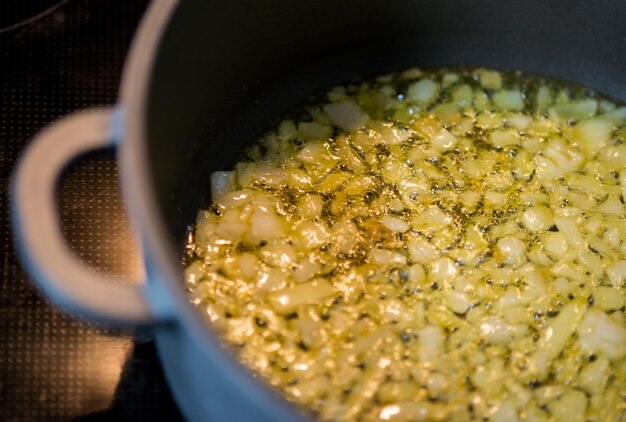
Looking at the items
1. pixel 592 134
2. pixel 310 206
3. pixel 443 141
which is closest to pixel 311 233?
pixel 310 206

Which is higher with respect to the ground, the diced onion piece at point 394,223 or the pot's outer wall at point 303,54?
the pot's outer wall at point 303,54

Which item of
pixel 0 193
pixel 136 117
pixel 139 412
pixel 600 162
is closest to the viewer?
pixel 136 117

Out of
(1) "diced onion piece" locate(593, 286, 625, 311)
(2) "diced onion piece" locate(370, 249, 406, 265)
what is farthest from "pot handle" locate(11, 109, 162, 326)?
(1) "diced onion piece" locate(593, 286, 625, 311)

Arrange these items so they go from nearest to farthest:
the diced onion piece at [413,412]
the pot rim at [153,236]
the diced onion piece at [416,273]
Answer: the pot rim at [153,236] → the diced onion piece at [413,412] → the diced onion piece at [416,273]

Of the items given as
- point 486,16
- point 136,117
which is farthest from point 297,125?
point 136,117

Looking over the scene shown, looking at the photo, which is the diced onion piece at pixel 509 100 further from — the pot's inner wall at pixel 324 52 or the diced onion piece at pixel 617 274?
the diced onion piece at pixel 617 274

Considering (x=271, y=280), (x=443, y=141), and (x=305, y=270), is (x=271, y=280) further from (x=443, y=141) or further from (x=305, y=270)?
(x=443, y=141)

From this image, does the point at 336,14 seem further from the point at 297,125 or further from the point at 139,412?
the point at 139,412

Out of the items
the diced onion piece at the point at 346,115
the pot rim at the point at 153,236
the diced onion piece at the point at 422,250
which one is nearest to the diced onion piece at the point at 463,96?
the diced onion piece at the point at 346,115
